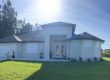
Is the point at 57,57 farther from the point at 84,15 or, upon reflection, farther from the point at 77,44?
the point at 84,15

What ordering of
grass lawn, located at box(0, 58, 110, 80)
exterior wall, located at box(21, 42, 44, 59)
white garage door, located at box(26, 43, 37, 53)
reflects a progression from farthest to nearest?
white garage door, located at box(26, 43, 37, 53), exterior wall, located at box(21, 42, 44, 59), grass lawn, located at box(0, 58, 110, 80)

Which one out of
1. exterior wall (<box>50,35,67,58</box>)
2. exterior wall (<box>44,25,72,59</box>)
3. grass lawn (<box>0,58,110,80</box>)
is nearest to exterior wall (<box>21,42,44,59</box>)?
exterior wall (<box>50,35,67,58</box>)

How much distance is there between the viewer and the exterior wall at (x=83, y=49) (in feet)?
102

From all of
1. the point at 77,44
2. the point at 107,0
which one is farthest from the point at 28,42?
the point at 107,0

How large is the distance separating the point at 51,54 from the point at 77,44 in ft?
20.0

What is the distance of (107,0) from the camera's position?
22.6 m

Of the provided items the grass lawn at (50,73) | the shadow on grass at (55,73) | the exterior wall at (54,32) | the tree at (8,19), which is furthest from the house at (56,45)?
the tree at (8,19)

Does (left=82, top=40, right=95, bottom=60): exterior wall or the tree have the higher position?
the tree

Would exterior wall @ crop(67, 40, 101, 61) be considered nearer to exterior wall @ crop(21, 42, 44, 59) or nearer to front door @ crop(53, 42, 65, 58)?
front door @ crop(53, 42, 65, 58)

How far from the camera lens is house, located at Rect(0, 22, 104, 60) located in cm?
3127

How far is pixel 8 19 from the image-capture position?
196 ft

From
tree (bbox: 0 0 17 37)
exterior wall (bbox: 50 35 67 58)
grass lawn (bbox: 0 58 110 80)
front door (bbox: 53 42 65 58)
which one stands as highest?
tree (bbox: 0 0 17 37)

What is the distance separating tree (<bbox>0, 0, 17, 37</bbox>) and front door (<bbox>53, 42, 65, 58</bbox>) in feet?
86.1

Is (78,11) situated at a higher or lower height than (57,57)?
higher
